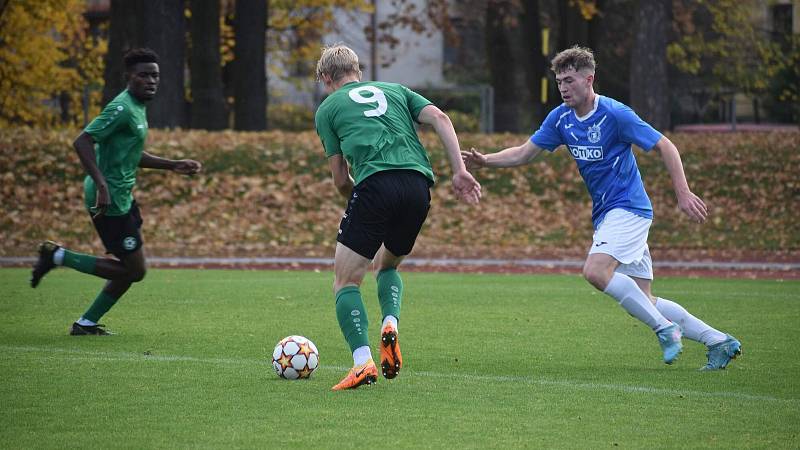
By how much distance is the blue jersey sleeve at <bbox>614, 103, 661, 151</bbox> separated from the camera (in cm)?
842

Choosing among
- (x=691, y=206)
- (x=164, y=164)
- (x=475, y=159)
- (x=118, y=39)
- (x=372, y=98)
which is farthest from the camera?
(x=118, y=39)

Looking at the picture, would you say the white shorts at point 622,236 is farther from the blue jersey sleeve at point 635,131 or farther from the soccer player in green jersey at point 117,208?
the soccer player in green jersey at point 117,208

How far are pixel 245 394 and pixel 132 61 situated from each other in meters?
3.99

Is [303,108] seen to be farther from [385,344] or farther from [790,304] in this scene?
[385,344]

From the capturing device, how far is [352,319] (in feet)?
24.6

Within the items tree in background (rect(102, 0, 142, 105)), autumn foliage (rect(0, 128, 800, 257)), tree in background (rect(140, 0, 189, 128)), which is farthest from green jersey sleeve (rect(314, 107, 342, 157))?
tree in background (rect(102, 0, 142, 105))

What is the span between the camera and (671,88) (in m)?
45.7

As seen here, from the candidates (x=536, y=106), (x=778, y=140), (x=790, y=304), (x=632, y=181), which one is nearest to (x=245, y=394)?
(x=632, y=181)

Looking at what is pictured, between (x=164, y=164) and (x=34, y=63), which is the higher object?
(x=164, y=164)

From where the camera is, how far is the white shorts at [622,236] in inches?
334

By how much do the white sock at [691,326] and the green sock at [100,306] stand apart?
4.53m

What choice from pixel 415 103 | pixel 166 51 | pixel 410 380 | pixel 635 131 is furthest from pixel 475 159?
pixel 166 51

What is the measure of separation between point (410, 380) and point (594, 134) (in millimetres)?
2215

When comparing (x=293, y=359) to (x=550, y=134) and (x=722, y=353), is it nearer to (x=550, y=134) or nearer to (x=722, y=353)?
(x=550, y=134)
